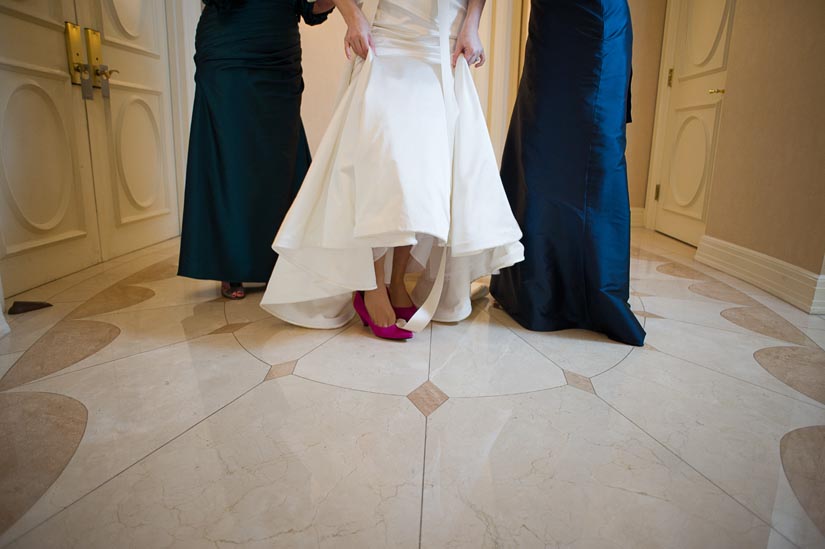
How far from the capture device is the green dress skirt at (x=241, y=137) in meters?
1.81

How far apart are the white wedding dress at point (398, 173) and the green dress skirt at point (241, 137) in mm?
457

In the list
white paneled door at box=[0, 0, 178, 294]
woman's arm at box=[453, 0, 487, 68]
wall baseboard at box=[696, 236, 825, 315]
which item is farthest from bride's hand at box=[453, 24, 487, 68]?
white paneled door at box=[0, 0, 178, 294]

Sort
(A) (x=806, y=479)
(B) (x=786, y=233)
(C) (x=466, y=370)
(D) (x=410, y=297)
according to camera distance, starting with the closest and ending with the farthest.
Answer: (A) (x=806, y=479) → (C) (x=466, y=370) → (D) (x=410, y=297) → (B) (x=786, y=233)

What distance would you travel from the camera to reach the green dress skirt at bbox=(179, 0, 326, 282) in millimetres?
1814

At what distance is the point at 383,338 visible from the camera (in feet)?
5.12

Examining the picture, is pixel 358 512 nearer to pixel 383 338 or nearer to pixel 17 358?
pixel 383 338

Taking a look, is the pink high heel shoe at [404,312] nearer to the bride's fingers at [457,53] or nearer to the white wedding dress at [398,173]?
the white wedding dress at [398,173]

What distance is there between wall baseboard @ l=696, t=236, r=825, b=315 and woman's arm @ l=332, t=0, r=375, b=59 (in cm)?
183

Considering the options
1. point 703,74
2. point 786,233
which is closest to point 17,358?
point 786,233

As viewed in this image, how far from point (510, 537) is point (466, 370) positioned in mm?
589

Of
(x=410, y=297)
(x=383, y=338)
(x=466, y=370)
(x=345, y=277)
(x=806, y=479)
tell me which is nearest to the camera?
(x=806, y=479)

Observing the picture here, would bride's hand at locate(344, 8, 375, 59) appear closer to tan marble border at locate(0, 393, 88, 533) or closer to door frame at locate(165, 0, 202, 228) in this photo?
tan marble border at locate(0, 393, 88, 533)

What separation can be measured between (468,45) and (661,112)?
8.78 feet

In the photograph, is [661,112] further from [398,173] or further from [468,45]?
[398,173]
